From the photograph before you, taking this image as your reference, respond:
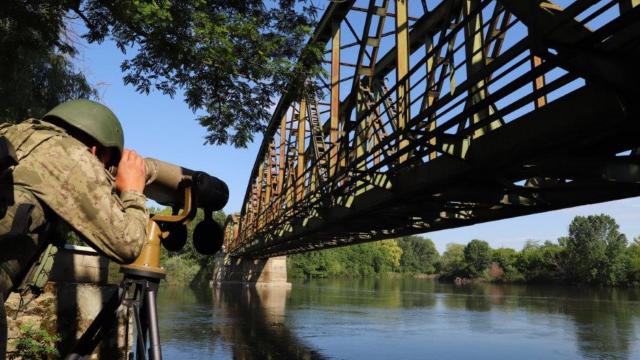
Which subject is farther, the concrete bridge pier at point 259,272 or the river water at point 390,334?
the concrete bridge pier at point 259,272

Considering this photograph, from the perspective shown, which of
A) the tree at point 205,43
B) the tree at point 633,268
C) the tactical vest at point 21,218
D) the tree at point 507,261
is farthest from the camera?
the tree at point 507,261

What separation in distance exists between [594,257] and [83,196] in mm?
86691

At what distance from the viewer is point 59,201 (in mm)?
1756

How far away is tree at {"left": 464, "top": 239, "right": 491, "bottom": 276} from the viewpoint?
99.2m

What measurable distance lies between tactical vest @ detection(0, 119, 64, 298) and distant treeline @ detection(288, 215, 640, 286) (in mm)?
82972

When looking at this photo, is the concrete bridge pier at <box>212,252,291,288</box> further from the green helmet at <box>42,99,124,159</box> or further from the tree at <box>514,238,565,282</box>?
the green helmet at <box>42,99,124,159</box>

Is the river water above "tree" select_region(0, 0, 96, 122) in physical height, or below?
below

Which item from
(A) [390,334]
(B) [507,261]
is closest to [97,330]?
(A) [390,334]

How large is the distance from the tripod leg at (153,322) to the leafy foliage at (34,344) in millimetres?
3313

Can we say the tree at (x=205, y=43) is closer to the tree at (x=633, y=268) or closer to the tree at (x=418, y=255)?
the tree at (x=633, y=268)

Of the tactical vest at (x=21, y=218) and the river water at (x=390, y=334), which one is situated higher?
the tactical vest at (x=21, y=218)

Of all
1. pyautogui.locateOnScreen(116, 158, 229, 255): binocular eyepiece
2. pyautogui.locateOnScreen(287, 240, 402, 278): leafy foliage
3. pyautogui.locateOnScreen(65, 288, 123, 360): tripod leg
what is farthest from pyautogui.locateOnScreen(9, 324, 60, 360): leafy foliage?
pyautogui.locateOnScreen(287, 240, 402, 278): leafy foliage

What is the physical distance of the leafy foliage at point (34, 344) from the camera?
15.7 ft

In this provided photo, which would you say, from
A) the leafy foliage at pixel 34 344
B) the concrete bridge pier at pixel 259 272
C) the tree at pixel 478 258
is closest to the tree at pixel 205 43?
the leafy foliage at pixel 34 344
